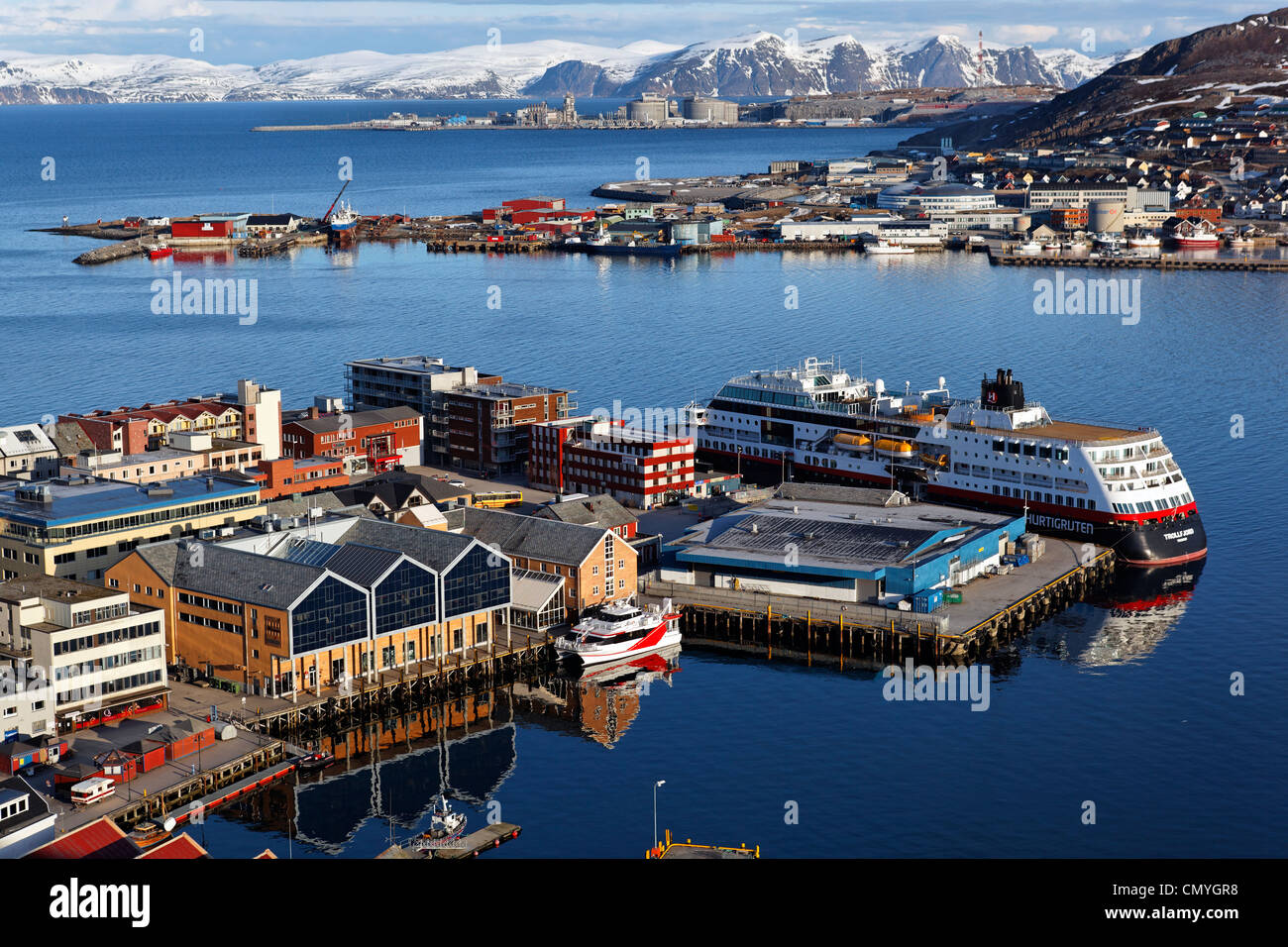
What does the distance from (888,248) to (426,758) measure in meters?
103

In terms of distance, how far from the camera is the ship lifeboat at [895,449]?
51.2m

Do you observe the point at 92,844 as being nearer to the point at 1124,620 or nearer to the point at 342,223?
the point at 1124,620

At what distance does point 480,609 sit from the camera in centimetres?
3531

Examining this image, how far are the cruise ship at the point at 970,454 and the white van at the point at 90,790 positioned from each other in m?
29.8

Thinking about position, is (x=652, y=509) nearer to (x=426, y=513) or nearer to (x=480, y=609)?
(x=426, y=513)

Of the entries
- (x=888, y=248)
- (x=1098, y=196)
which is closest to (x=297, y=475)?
(x=888, y=248)

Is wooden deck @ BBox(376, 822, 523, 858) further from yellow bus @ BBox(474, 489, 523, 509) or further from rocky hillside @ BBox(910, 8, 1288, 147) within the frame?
rocky hillside @ BBox(910, 8, 1288, 147)

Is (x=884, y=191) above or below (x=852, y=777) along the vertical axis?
above

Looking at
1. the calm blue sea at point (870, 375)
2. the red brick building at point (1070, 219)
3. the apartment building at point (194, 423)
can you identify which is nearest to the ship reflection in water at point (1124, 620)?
the calm blue sea at point (870, 375)

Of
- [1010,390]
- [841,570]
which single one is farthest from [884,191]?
[841,570]

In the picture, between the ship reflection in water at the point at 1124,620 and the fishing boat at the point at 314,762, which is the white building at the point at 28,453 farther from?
the ship reflection in water at the point at 1124,620

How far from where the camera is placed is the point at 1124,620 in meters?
39.9
